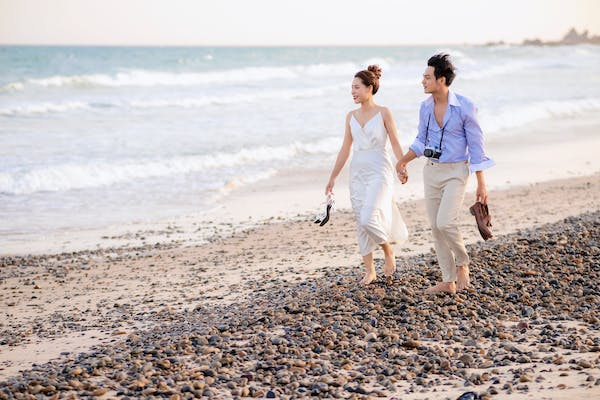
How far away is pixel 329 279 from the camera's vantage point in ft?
25.4

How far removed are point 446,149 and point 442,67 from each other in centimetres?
63

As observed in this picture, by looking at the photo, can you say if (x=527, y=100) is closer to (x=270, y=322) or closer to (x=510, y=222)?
(x=510, y=222)

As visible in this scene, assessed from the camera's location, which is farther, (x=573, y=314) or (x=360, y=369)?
(x=573, y=314)

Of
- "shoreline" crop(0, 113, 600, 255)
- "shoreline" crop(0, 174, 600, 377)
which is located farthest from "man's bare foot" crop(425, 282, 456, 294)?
"shoreline" crop(0, 113, 600, 255)

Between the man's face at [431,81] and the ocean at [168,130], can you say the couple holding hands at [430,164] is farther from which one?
the ocean at [168,130]

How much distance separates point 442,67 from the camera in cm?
632

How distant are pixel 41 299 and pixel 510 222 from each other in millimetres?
5911

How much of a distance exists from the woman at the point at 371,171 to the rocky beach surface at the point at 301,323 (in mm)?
440

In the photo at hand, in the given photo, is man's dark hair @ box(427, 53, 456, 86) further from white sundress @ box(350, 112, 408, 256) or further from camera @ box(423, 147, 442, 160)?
white sundress @ box(350, 112, 408, 256)

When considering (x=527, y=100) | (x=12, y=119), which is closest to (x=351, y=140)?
(x=12, y=119)

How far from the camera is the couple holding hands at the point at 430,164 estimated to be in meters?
6.33

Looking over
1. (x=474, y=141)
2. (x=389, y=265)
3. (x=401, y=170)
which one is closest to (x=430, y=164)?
(x=401, y=170)

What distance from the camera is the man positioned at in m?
6.30

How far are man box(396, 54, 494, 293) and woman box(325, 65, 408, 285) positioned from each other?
49cm
